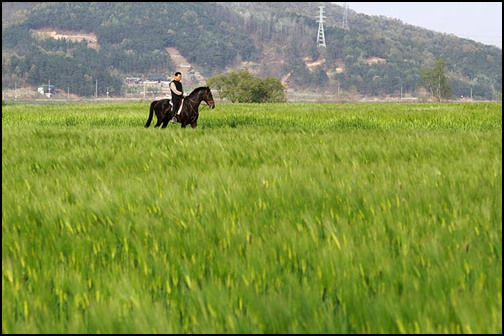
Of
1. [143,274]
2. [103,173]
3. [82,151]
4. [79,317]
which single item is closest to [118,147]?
[82,151]

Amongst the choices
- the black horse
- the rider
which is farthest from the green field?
the black horse

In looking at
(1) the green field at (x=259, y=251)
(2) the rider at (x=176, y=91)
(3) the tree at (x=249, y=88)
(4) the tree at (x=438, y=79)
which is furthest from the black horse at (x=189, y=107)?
(4) the tree at (x=438, y=79)

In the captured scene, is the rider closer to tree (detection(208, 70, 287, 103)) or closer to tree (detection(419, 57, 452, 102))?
tree (detection(208, 70, 287, 103))

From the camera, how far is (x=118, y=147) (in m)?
10.3

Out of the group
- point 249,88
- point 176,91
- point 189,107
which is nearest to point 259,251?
point 176,91

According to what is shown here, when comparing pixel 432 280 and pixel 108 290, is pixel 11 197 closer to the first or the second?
pixel 108 290

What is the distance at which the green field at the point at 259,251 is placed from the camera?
233 cm

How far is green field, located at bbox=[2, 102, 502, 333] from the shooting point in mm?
2328

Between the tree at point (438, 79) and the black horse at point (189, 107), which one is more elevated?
the tree at point (438, 79)

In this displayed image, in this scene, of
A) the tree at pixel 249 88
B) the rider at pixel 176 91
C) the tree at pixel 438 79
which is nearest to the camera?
the rider at pixel 176 91

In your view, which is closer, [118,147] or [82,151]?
[82,151]

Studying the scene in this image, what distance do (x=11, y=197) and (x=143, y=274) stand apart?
276 centimetres

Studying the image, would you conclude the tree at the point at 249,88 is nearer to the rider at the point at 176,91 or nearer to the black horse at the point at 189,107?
the black horse at the point at 189,107

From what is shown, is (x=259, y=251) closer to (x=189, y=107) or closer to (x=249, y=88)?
(x=189, y=107)
